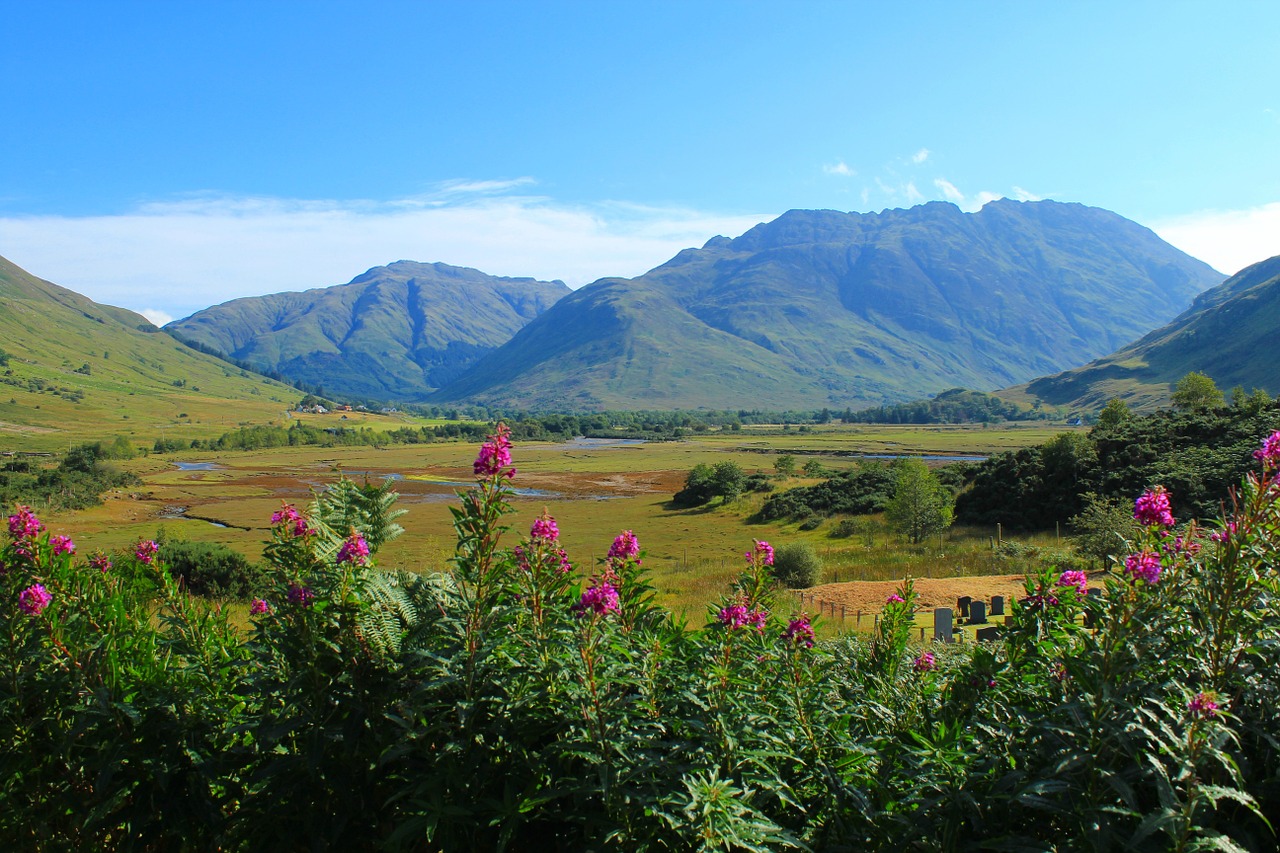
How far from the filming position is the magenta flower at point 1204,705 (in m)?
2.64

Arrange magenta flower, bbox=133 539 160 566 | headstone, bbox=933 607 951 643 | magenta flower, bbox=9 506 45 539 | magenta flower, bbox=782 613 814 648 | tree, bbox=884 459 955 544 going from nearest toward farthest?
1. magenta flower, bbox=9 506 45 539
2. magenta flower, bbox=782 613 814 648
3. magenta flower, bbox=133 539 160 566
4. headstone, bbox=933 607 951 643
5. tree, bbox=884 459 955 544

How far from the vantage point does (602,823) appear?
10.6 ft

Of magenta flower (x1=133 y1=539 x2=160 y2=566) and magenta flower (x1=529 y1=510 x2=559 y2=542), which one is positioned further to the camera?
magenta flower (x1=133 y1=539 x2=160 y2=566)

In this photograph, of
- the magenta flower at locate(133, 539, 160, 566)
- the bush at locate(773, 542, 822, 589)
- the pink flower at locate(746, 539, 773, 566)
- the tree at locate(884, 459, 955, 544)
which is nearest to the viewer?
the pink flower at locate(746, 539, 773, 566)

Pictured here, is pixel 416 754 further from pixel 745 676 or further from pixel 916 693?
pixel 916 693

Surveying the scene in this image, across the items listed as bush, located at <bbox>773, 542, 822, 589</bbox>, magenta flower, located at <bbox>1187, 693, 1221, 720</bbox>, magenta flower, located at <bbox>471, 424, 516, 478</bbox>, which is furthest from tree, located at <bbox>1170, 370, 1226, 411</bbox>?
magenta flower, located at <bbox>471, 424, 516, 478</bbox>

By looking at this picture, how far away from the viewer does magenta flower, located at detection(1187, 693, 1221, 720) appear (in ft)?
8.66

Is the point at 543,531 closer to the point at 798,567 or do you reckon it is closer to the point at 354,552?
the point at 354,552

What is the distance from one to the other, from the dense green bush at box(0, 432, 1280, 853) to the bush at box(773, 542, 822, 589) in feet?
83.2

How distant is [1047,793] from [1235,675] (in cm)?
90

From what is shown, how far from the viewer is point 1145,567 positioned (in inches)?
127

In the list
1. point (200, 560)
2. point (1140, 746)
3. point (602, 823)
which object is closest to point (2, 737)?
point (602, 823)

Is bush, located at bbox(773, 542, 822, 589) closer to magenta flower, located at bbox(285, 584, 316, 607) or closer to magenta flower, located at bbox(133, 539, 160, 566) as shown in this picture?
magenta flower, located at bbox(133, 539, 160, 566)

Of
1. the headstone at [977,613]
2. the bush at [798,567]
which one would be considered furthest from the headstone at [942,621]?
the bush at [798,567]
